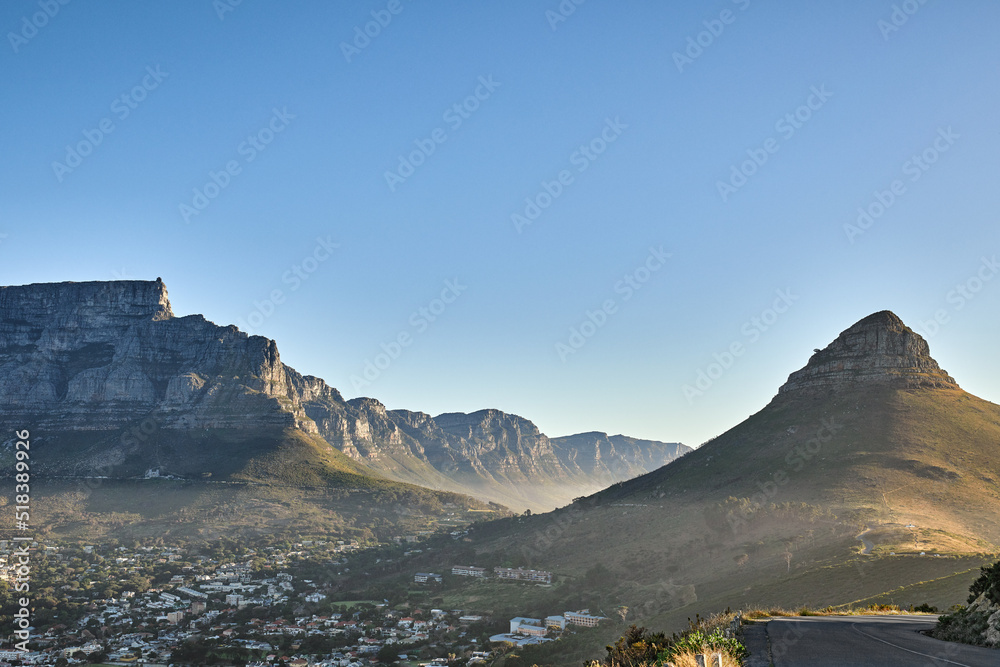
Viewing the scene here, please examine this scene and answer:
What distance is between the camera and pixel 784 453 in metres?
105

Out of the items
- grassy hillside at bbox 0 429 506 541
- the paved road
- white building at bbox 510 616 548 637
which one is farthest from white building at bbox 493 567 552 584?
the paved road

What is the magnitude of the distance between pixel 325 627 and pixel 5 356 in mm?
169764

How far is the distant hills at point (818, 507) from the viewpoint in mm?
54719

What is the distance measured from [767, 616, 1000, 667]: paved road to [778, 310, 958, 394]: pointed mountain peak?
4223 inches

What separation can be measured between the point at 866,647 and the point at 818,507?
73705mm

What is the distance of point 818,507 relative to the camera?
82.6 m

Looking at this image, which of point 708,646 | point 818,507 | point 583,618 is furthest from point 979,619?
point 818,507

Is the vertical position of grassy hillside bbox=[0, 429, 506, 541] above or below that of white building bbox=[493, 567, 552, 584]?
above

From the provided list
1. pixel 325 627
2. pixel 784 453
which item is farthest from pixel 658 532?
pixel 325 627

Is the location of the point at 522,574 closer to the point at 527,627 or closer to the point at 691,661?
the point at 527,627

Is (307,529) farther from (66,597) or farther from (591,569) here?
(591,569)

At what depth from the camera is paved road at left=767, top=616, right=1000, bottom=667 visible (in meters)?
14.1

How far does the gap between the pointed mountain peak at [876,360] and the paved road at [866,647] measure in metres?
107

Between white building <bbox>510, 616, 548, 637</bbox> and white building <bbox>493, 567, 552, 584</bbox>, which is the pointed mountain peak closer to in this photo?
white building <bbox>493, 567, 552, 584</bbox>
